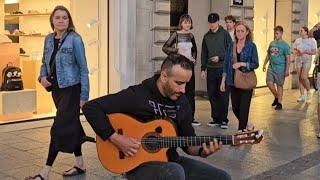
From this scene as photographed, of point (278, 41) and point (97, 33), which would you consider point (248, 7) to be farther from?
point (97, 33)

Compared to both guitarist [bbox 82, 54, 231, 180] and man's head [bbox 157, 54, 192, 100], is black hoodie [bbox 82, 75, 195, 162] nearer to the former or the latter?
guitarist [bbox 82, 54, 231, 180]

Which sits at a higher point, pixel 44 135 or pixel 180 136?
pixel 180 136

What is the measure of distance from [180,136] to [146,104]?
338mm

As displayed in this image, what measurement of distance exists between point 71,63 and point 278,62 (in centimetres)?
668

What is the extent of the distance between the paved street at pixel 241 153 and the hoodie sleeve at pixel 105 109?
1739mm

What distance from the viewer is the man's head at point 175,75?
3.82m

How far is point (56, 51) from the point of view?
18.2 ft

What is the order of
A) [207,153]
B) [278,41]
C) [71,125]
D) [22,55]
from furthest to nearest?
[278,41] < [22,55] < [71,125] < [207,153]

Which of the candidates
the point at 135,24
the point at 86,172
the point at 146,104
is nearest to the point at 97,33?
the point at 135,24

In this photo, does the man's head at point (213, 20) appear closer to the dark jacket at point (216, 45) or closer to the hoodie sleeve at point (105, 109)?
the dark jacket at point (216, 45)

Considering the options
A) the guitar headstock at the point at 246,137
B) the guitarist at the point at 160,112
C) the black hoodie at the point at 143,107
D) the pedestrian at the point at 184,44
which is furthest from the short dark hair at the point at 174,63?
the pedestrian at the point at 184,44

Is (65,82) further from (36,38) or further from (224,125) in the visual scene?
(36,38)

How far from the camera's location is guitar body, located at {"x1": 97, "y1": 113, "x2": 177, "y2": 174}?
3896 mm

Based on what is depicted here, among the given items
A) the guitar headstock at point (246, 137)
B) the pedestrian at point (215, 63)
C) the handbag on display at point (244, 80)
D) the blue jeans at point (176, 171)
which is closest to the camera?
the guitar headstock at point (246, 137)
